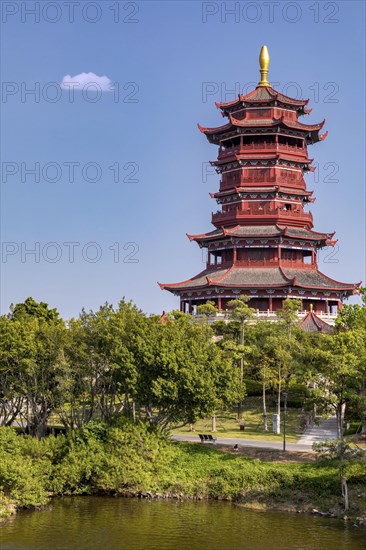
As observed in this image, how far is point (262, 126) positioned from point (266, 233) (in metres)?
13.9

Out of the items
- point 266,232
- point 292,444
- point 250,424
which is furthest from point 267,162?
point 292,444

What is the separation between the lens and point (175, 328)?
160 ft

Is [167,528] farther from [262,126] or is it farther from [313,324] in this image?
[262,126]

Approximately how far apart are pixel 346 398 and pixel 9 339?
22589 mm

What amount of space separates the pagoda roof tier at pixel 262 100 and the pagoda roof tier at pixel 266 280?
2131 centimetres

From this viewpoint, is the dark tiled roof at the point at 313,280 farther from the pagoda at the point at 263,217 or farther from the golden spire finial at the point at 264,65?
the golden spire finial at the point at 264,65

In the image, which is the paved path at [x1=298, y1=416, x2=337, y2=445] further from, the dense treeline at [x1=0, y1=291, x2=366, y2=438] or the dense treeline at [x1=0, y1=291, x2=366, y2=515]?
the dense treeline at [x1=0, y1=291, x2=366, y2=515]

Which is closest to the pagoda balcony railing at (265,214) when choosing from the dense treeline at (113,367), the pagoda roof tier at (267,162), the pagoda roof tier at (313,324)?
the pagoda roof tier at (267,162)

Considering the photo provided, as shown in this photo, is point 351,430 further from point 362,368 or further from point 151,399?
point 151,399

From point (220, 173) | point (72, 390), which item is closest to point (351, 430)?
point (72, 390)

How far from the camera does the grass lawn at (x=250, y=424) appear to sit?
5238 cm

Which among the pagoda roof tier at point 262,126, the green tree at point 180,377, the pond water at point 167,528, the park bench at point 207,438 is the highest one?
the pagoda roof tier at point 262,126

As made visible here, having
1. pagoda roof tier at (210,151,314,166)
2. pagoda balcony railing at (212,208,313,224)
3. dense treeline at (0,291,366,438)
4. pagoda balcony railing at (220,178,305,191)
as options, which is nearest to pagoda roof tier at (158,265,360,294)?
pagoda balcony railing at (212,208,313,224)

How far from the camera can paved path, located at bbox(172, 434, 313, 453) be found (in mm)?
46969
